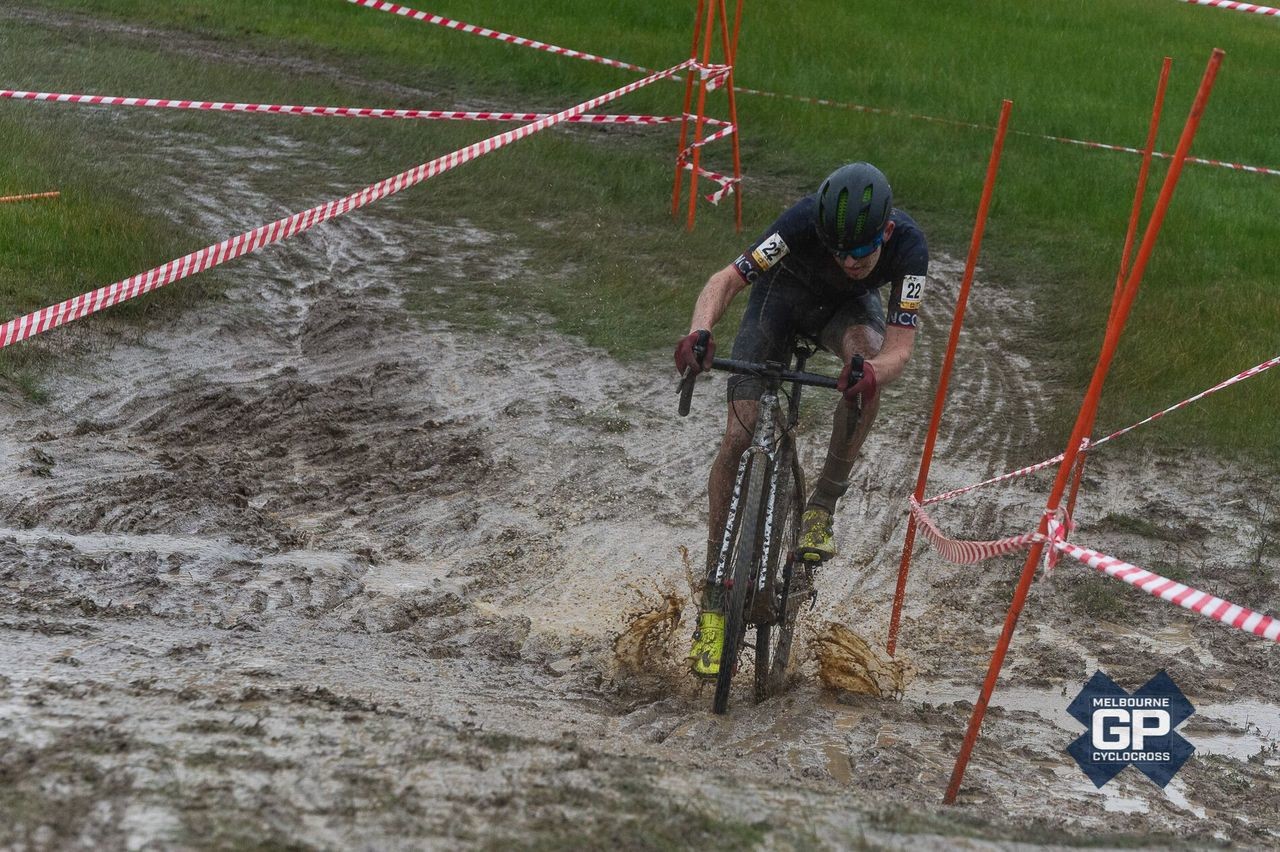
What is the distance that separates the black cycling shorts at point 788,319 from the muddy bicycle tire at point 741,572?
706 mm

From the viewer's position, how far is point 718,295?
519cm

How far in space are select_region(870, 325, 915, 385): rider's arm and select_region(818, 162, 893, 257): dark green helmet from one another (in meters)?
0.43

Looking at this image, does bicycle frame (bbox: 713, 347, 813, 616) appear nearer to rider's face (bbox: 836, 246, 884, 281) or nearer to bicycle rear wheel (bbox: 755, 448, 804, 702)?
bicycle rear wheel (bbox: 755, 448, 804, 702)

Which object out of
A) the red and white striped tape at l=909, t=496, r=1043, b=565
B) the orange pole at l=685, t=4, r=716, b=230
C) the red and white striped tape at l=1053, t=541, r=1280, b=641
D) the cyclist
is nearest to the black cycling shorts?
the cyclist

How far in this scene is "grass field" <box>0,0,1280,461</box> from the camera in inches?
382

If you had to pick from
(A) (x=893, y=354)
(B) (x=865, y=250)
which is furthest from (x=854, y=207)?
(A) (x=893, y=354)

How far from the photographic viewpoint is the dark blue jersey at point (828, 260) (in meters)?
5.13

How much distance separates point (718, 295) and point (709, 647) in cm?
139

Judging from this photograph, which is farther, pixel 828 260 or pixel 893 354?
pixel 828 260

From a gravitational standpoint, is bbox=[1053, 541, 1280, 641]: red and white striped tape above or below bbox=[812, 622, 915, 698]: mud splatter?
above

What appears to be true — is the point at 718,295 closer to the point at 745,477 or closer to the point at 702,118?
the point at 745,477

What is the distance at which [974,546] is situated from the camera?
223 inches

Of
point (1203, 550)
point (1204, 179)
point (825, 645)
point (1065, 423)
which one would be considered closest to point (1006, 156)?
point (1204, 179)

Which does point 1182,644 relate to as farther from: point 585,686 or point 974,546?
point 585,686
